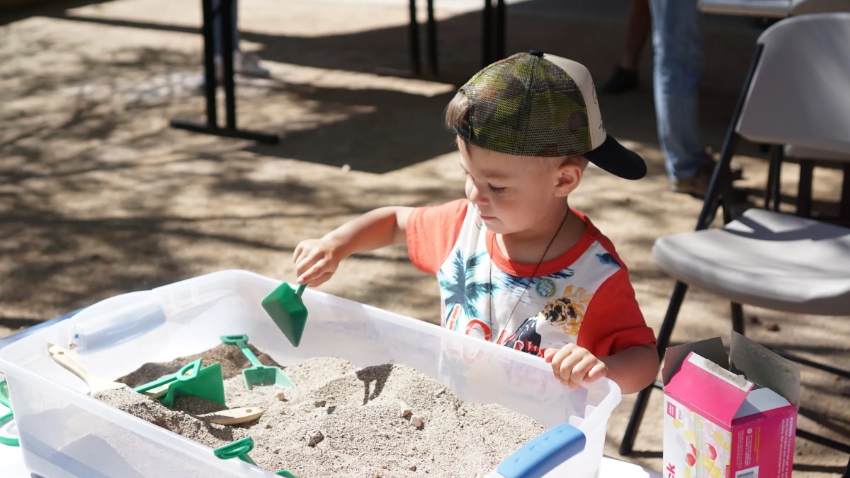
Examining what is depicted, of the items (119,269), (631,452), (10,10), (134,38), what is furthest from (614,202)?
(10,10)

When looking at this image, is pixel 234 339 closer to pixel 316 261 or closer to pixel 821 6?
pixel 316 261

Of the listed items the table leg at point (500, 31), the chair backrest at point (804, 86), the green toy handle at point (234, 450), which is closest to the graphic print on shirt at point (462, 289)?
the green toy handle at point (234, 450)

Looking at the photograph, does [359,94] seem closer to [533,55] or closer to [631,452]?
[631,452]

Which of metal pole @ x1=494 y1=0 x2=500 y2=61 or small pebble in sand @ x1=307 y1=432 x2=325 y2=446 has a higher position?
small pebble in sand @ x1=307 y1=432 x2=325 y2=446

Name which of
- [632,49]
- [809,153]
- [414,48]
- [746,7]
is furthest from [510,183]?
[414,48]

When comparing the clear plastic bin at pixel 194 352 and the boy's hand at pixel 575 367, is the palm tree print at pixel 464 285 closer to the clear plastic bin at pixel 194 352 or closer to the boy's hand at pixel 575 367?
the clear plastic bin at pixel 194 352

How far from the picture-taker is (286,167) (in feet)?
13.4

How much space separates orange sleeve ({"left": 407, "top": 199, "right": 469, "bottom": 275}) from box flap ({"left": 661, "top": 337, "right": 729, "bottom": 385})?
588mm

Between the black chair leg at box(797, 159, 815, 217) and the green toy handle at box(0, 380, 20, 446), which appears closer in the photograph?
the green toy handle at box(0, 380, 20, 446)

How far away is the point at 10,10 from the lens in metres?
7.76

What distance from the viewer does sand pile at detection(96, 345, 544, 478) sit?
3.70 feet

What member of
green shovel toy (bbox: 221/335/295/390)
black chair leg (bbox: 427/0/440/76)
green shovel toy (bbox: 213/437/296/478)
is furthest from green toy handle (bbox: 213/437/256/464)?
black chair leg (bbox: 427/0/440/76)

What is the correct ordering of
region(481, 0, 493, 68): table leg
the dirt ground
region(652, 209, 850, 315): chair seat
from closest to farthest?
region(652, 209, 850, 315): chair seat → the dirt ground → region(481, 0, 493, 68): table leg

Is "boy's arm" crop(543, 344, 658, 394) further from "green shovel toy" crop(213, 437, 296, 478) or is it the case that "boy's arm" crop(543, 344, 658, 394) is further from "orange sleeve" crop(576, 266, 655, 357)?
"green shovel toy" crop(213, 437, 296, 478)
